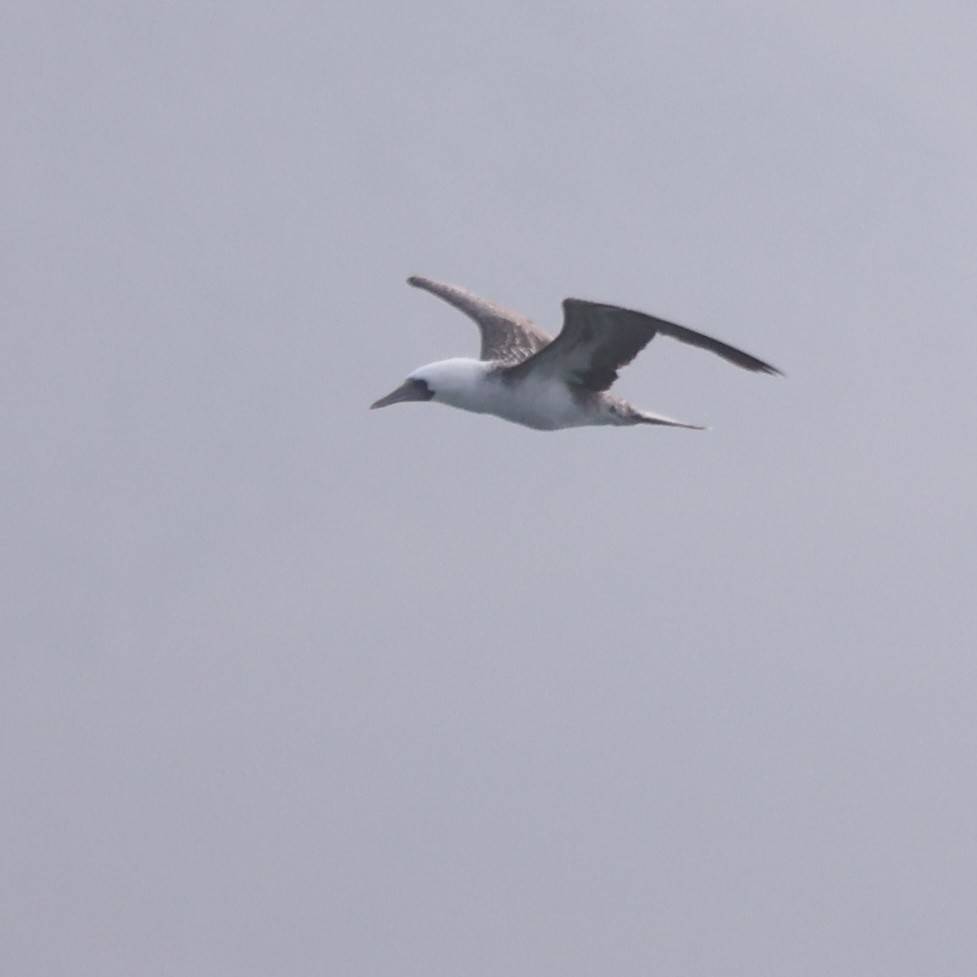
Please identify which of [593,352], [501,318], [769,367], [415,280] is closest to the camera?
[769,367]

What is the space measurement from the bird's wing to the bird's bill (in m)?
1.13

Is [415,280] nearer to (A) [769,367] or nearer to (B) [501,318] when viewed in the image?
(B) [501,318]

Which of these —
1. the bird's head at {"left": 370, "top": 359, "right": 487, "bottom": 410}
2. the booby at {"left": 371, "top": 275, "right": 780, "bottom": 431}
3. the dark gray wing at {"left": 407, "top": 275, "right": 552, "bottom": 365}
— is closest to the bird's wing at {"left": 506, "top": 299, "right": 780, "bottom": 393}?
the booby at {"left": 371, "top": 275, "right": 780, "bottom": 431}

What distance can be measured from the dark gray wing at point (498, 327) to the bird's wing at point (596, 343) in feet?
6.78

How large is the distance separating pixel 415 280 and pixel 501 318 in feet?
9.63

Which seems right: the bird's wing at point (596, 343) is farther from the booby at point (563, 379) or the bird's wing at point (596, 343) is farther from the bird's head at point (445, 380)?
the bird's head at point (445, 380)

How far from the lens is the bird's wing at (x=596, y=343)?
23.6 m

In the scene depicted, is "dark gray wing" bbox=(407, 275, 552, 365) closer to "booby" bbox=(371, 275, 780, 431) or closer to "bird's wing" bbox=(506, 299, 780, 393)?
"booby" bbox=(371, 275, 780, 431)

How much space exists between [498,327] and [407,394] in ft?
10.9

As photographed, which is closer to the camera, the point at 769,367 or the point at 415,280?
the point at 769,367

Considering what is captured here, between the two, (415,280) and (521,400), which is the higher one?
(415,280)

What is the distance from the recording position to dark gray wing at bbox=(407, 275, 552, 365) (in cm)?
2866

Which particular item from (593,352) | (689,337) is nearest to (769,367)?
(689,337)

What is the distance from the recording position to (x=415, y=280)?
107 ft
